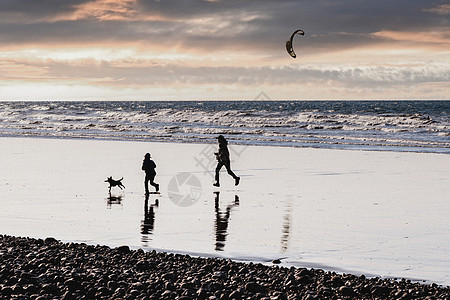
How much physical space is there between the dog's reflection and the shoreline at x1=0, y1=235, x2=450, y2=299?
16.7 ft

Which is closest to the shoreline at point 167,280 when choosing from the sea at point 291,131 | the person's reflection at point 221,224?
the person's reflection at point 221,224

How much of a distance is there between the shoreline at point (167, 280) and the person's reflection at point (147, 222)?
1.54m

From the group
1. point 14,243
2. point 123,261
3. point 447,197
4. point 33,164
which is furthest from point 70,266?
point 33,164

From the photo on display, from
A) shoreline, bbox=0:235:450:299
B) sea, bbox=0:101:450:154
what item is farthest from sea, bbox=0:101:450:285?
sea, bbox=0:101:450:154

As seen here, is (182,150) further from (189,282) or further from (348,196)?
(189,282)

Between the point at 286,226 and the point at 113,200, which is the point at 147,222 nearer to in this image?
the point at 286,226

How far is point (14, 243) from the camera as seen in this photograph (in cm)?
1049

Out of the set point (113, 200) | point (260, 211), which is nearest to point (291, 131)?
point (113, 200)

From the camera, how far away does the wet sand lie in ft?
33.0

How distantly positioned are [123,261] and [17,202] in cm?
652

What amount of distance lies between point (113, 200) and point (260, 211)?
4.02m

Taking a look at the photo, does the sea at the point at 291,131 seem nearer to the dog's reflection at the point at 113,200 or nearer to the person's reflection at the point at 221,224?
the person's reflection at the point at 221,224

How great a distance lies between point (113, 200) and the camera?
15.7 metres

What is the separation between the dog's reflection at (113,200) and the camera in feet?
49.3
